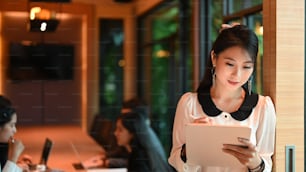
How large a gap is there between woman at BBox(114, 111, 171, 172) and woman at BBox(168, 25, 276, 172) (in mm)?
536

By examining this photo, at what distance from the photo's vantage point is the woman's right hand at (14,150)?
983 millimetres

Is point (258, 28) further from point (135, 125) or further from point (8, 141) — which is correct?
point (135, 125)

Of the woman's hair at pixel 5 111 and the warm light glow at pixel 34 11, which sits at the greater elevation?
the warm light glow at pixel 34 11

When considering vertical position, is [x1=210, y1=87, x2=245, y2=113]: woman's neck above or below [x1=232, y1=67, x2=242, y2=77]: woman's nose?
below

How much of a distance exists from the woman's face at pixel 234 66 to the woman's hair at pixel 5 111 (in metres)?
0.57

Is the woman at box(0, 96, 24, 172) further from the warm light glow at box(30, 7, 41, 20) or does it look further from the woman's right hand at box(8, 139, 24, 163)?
the warm light glow at box(30, 7, 41, 20)

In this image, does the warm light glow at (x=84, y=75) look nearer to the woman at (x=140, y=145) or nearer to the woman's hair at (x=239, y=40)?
the woman at (x=140, y=145)

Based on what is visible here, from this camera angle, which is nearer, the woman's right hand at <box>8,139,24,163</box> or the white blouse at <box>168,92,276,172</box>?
the white blouse at <box>168,92,276,172</box>

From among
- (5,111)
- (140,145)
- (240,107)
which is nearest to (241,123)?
(240,107)

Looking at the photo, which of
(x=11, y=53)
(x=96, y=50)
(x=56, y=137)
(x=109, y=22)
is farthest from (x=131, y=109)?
(x=109, y=22)

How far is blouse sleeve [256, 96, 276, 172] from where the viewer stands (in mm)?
812

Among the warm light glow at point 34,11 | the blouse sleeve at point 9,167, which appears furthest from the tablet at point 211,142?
the warm light glow at point 34,11

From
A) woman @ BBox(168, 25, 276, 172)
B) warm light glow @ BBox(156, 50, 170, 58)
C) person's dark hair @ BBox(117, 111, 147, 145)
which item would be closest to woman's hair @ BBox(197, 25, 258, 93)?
woman @ BBox(168, 25, 276, 172)

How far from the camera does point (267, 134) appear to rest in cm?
82
